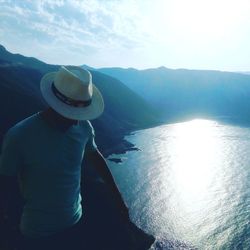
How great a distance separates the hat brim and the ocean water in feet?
151

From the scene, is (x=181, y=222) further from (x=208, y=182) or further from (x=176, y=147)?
(x=176, y=147)

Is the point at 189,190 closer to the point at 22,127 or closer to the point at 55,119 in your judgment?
the point at 55,119

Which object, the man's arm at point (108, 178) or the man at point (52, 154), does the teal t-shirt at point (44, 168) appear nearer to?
the man at point (52, 154)

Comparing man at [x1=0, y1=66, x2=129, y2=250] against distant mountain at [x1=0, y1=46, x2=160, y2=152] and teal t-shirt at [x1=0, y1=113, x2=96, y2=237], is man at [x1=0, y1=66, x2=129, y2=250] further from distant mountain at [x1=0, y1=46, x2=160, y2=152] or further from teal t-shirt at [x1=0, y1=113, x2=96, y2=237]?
distant mountain at [x1=0, y1=46, x2=160, y2=152]

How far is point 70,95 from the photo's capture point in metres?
3.84

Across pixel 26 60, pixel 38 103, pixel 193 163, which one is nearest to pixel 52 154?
pixel 38 103

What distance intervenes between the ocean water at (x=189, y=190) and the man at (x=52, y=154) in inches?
1796

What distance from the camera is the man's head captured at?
3.81 m

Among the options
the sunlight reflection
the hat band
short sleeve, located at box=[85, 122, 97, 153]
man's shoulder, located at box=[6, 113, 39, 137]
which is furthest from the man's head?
the sunlight reflection

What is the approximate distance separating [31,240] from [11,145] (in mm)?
1261

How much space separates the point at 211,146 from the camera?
→ 114625 mm

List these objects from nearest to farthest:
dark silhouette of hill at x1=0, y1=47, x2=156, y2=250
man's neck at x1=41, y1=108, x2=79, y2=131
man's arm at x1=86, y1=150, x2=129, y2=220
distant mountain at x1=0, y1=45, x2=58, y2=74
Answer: man's neck at x1=41, y1=108, x2=79, y2=131 < man's arm at x1=86, y1=150, x2=129, y2=220 < dark silhouette of hill at x1=0, y1=47, x2=156, y2=250 < distant mountain at x1=0, y1=45, x2=58, y2=74

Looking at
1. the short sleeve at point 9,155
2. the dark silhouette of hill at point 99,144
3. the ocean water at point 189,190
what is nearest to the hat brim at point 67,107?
the short sleeve at point 9,155

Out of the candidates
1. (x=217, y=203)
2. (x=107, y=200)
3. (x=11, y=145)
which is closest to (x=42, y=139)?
(x=11, y=145)
